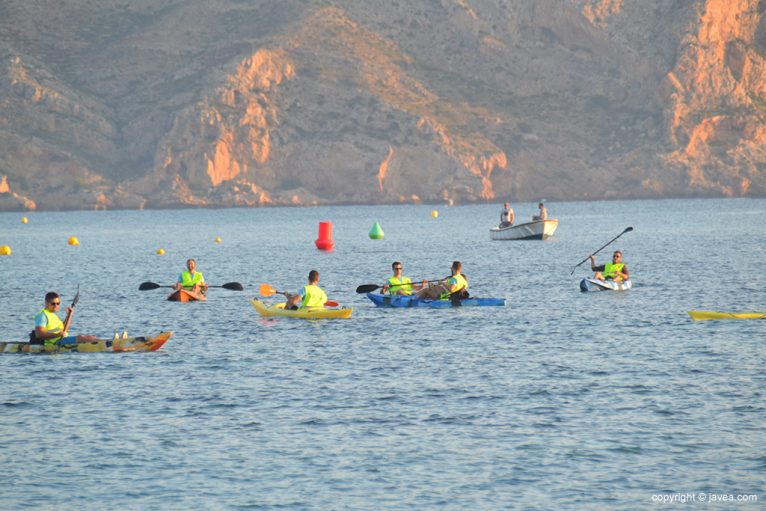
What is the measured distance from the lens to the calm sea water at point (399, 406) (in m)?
19.7

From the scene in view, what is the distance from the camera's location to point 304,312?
39.1 metres

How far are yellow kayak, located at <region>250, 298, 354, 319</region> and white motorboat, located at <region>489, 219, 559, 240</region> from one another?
151ft

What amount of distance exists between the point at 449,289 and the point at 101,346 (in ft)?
42.0

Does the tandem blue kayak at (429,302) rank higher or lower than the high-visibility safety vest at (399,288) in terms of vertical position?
lower

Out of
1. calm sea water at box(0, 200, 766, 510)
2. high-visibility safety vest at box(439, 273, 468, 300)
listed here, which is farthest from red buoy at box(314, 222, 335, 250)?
high-visibility safety vest at box(439, 273, 468, 300)

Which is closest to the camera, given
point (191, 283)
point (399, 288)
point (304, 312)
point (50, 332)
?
point (50, 332)

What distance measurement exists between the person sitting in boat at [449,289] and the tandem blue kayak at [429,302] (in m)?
0.16

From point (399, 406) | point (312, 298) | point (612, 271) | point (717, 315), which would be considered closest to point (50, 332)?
point (312, 298)

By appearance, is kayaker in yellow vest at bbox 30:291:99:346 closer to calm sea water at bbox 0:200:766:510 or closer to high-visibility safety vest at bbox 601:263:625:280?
calm sea water at bbox 0:200:766:510

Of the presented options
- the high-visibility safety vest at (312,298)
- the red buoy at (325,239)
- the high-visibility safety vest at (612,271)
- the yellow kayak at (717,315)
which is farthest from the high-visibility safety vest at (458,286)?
the red buoy at (325,239)

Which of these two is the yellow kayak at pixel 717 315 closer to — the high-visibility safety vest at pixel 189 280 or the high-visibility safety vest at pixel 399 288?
the high-visibility safety vest at pixel 399 288

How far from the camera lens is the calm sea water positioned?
19703mm

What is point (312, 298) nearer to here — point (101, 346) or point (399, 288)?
point (399, 288)

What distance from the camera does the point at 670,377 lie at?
27.8m
